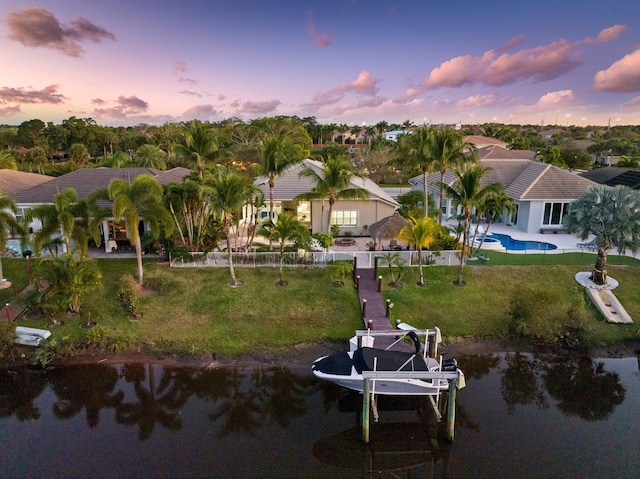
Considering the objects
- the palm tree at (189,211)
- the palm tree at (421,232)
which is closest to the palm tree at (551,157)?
the palm tree at (421,232)

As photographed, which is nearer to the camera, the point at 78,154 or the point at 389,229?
the point at 389,229

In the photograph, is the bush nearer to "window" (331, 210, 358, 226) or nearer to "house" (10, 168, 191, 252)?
"house" (10, 168, 191, 252)

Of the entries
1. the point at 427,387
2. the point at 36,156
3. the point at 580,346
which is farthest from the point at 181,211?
the point at 36,156

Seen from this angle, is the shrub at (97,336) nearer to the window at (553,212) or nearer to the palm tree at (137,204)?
the palm tree at (137,204)

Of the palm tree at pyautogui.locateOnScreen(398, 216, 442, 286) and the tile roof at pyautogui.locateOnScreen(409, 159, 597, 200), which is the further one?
the tile roof at pyautogui.locateOnScreen(409, 159, 597, 200)

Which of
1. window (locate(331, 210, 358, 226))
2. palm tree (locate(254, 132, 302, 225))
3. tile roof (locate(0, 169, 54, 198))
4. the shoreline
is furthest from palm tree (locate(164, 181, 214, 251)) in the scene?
tile roof (locate(0, 169, 54, 198))

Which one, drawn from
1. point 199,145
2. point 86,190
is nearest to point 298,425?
point 199,145

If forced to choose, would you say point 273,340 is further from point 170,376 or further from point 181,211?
point 181,211

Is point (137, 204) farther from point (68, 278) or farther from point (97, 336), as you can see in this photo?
point (97, 336)
